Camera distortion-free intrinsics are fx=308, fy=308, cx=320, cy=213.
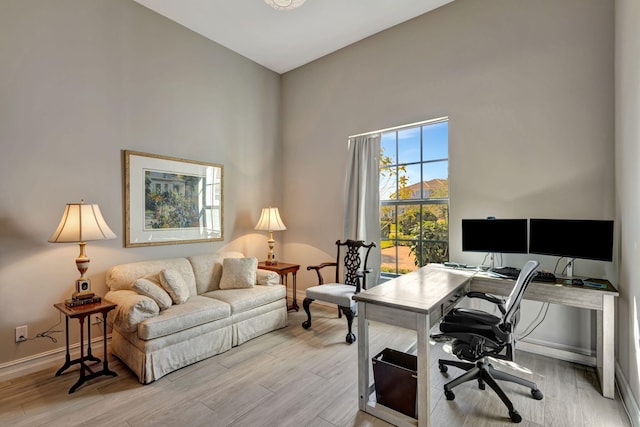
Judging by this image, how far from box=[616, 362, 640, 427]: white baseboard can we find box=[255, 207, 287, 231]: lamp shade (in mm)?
3468

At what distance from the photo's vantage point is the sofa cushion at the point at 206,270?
3412 millimetres

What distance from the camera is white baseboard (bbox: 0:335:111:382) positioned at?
2.46m

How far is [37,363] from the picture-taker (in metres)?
2.59

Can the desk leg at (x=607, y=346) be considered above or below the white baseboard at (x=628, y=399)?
above

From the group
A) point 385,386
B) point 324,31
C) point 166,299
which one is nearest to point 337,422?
point 385,386

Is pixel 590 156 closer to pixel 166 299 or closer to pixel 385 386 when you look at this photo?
pixel 385 386

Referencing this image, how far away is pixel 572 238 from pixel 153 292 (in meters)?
3.53

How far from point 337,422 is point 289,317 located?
6.54 ft

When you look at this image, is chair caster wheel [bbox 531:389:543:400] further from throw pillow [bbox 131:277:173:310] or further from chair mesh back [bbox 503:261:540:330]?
throw pillow [bbox 131:277:173:310]

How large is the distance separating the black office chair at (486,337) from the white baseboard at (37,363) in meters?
3.11

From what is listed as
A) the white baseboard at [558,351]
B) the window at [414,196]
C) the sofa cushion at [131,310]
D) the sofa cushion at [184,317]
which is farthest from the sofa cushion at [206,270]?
the white baseboard at [558,351]

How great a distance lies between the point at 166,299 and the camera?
2.73 m

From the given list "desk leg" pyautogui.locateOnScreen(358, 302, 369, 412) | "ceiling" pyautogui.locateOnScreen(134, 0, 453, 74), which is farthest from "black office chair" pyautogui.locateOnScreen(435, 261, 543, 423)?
"ceiling" pyautogui.locateOnScreen(134, 0, 453, 74)

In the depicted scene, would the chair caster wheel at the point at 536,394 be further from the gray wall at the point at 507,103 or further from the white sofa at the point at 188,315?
the white sofa at the point at 188,315
